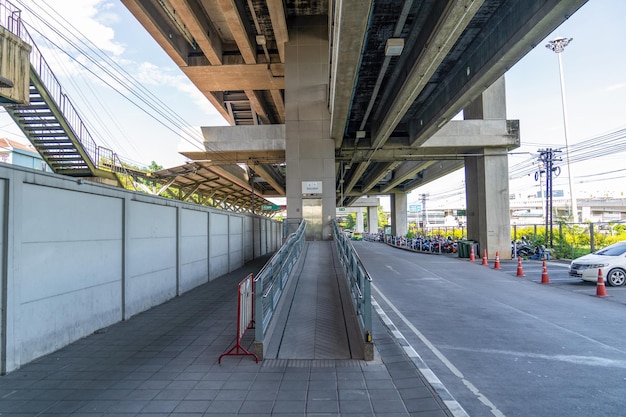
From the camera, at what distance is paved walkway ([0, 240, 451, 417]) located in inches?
155

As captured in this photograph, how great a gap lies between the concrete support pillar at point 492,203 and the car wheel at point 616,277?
36.0 feet

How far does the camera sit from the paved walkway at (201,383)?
3.94 meters

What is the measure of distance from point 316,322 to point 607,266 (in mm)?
11159

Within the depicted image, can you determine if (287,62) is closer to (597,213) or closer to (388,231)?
(388,231)

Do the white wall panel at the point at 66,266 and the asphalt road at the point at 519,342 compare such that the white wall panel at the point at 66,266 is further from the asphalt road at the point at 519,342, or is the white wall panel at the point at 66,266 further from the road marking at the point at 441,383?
the asphalt road at the point at 519,342

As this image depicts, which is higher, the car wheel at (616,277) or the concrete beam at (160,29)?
the concrete beam at (160,29)

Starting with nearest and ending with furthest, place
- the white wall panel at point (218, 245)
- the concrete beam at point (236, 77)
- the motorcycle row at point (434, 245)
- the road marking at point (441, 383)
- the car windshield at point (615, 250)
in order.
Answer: the road marking at point (441, 383), the car windshield at point (615, 250), the white wall panel at point (218, 245), the concrete beam at point (236, 77), the motorcycle row at point (434, 245)

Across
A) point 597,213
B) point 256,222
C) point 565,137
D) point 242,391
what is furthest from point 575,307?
point 597,213

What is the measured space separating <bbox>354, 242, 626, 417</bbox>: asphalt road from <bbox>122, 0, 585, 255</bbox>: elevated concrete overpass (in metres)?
8.01

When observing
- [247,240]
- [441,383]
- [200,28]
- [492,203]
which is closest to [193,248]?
[247,240]

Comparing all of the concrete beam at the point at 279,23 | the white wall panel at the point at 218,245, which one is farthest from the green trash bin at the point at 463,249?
the concrete beam at the point at 279,23

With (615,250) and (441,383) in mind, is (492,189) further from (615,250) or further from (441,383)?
(441,383)

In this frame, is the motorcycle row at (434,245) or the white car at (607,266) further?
the motorcycle row at (434,245)

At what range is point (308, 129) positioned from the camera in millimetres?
23156
